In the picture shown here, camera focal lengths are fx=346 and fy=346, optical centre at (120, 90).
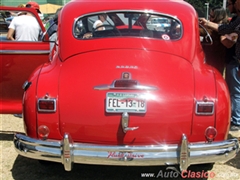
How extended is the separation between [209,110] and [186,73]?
0.45 meters

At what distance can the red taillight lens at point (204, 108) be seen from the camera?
310 centimetres

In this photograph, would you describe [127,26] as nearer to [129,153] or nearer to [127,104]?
[127,104]

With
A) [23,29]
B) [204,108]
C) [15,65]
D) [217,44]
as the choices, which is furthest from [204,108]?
[23,29]

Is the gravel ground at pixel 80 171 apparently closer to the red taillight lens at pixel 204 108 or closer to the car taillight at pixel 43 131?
the car taillight at pixel 43 131

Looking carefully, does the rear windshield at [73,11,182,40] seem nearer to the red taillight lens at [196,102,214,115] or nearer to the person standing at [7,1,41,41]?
the red taillight lens at [196,102,214,115]

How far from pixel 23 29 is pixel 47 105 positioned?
2.82m

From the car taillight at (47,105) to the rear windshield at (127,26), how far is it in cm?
96

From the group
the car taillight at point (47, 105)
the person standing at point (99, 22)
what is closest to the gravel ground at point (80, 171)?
the car taillight at point (47, 105)

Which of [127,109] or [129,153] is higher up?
[127,109]

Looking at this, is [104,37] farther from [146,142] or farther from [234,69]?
[234,69]

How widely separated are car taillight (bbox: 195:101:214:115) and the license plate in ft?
1.59

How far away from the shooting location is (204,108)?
3.11 meters

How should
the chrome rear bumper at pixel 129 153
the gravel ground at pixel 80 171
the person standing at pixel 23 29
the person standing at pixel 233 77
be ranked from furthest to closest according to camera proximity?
the person standing at pixel 23 29
the person standing at pixel 233 77
the gravel ground at pixel 80 171
the chrome rear bumper at pixel 129 153

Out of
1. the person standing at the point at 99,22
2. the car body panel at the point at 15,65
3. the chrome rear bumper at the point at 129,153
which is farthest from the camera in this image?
the car body panel at the point at 15,65
